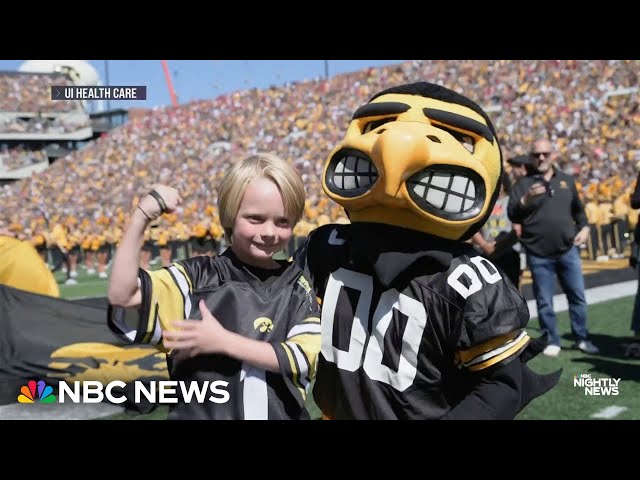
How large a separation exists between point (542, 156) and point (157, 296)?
9.04 feet

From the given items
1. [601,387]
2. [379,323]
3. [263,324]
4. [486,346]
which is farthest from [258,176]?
[601,387]

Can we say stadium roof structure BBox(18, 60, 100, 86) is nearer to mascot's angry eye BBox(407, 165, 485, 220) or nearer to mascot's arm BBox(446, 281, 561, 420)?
mascot's angry eye BBox(407, 165, 485, 220)

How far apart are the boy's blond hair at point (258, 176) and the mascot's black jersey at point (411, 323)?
0.18m

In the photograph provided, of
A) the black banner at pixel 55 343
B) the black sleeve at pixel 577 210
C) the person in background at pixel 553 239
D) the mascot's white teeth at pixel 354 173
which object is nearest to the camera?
the mascot's white teeth at pixel 354 173

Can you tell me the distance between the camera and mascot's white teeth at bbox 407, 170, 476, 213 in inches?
59.1

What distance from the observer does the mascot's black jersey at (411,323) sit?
1.52m

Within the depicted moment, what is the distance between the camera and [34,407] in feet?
6.59

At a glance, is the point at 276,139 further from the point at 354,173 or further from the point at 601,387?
the point at 354,173

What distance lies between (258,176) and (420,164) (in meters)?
0.36

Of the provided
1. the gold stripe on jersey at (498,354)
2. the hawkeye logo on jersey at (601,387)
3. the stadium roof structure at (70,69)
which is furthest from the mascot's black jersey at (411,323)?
the stadium roof structure at (70,69)

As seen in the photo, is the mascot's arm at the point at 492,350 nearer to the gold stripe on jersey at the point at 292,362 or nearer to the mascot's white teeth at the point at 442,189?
the mascot's white teeth at the point at 442,189

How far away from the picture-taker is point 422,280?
5.13ft
